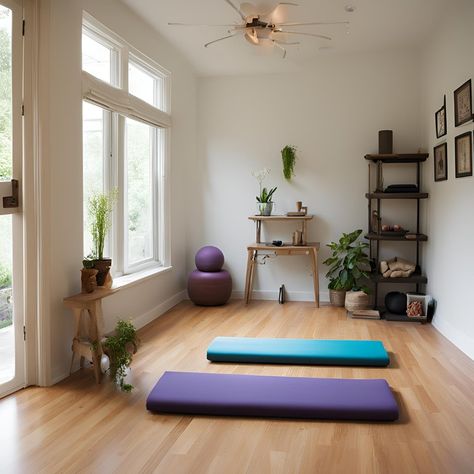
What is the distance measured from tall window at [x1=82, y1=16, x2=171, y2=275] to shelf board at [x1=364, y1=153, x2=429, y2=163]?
2340mm

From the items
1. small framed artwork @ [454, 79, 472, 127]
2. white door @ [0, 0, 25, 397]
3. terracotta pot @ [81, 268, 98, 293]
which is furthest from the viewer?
small framed artwork @ [454, 79, 472, 127]

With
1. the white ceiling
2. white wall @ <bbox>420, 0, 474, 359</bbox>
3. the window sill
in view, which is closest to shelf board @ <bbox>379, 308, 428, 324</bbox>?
white wall @ <bbox>420, 0, 474, 359</bbox>

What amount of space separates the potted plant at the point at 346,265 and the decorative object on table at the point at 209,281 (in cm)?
124

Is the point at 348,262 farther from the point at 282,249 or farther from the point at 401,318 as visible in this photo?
the point at 401,318

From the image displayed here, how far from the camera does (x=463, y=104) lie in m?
4.39

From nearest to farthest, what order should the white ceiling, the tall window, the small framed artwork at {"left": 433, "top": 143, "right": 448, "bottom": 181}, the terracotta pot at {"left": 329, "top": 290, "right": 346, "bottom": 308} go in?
the tall window → the white ceiling → the small framed artwork at {"left": 433, "top": 143, "right": 448, "bottom": 181} → the terracotta pot at {"left": 329, "top": 290, "right": 346, "bottom": 308}

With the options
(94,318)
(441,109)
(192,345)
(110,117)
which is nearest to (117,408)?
(94,318)

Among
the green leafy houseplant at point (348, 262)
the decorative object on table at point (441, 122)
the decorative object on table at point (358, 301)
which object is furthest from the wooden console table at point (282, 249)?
the decorative object on table at point (441, 122)

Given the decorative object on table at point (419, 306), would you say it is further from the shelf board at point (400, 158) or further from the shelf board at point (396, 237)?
the shelf board at point (400, 158)

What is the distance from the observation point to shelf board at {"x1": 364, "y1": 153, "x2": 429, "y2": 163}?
581 centimetres

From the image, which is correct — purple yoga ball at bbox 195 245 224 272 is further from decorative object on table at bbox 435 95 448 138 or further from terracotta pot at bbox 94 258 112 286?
decorative object on table at bbox 435 95 448 138

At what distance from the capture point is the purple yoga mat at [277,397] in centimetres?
297

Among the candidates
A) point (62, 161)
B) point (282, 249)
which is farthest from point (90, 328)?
point (282, 249)

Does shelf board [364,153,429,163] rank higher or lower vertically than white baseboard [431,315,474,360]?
higher
